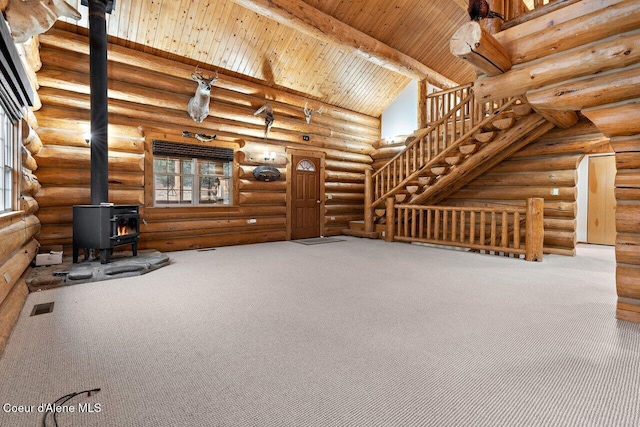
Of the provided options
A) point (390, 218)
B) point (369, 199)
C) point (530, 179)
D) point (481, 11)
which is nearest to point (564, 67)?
point (481, 11)

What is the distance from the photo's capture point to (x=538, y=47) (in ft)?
10.6

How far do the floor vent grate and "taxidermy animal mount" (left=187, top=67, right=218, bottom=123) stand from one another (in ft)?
13.8

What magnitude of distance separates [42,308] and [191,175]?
401 cm

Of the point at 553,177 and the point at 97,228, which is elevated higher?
the point at 553,177

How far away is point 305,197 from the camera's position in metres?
8.44

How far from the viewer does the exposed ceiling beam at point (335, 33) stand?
5.68 meters

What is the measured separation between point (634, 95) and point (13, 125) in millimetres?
6268

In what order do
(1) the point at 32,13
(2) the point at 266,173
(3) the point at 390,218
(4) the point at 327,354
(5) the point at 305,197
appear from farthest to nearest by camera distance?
1. (5) the point at 305,197
2. (3) the point at 390,218
3. (2) the point at 266,173
4. (1) the point at 32,13
5. (4) the point at 327,354

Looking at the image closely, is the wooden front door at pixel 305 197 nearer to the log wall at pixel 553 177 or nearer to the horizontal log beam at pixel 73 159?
the horizontal log beam at pixel 73 159

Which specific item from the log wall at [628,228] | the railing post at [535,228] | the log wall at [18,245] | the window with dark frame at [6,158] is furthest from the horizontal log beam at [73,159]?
the railing post at [535,228]

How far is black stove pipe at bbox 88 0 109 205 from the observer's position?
4.66m

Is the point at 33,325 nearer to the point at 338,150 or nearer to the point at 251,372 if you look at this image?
the point at 251,372

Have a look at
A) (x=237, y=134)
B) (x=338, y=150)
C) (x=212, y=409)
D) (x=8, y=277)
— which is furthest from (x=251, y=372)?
(x=338, y=150)

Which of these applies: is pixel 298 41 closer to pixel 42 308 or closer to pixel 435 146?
pixel 435 146
